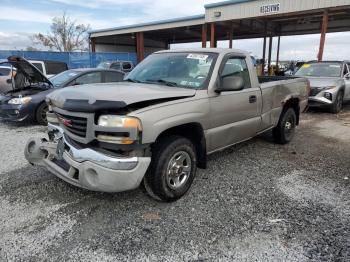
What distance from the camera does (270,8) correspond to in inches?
647

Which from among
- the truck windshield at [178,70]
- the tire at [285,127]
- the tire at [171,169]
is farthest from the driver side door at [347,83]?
the tire at [171,169]

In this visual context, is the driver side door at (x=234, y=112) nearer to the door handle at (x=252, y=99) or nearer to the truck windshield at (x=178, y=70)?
the door handle at (x=252, y=99)

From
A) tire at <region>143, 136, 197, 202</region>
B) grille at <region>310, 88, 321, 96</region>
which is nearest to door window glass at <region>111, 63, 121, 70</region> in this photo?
grille at <region>310, 88, 321, 96</region>

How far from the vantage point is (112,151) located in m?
2.97

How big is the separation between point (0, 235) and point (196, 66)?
2.98 meters

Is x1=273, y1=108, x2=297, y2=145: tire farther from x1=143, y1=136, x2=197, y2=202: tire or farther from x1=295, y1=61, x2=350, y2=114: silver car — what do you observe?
x1=295, y1=61, x2=350, y2=114: silver car

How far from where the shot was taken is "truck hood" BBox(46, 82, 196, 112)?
2.90 m

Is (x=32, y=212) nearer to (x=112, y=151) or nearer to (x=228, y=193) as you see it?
(x=112, y=151)

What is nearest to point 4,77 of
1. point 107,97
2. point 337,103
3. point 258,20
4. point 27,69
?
point 27,69

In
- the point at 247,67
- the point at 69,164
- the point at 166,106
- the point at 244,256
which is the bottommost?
the point at 244,256

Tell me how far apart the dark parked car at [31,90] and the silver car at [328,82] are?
7011 millimetres

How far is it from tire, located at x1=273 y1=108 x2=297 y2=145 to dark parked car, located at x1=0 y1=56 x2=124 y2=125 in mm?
5090

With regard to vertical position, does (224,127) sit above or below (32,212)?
above

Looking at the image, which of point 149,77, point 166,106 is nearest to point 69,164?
point 166,106
